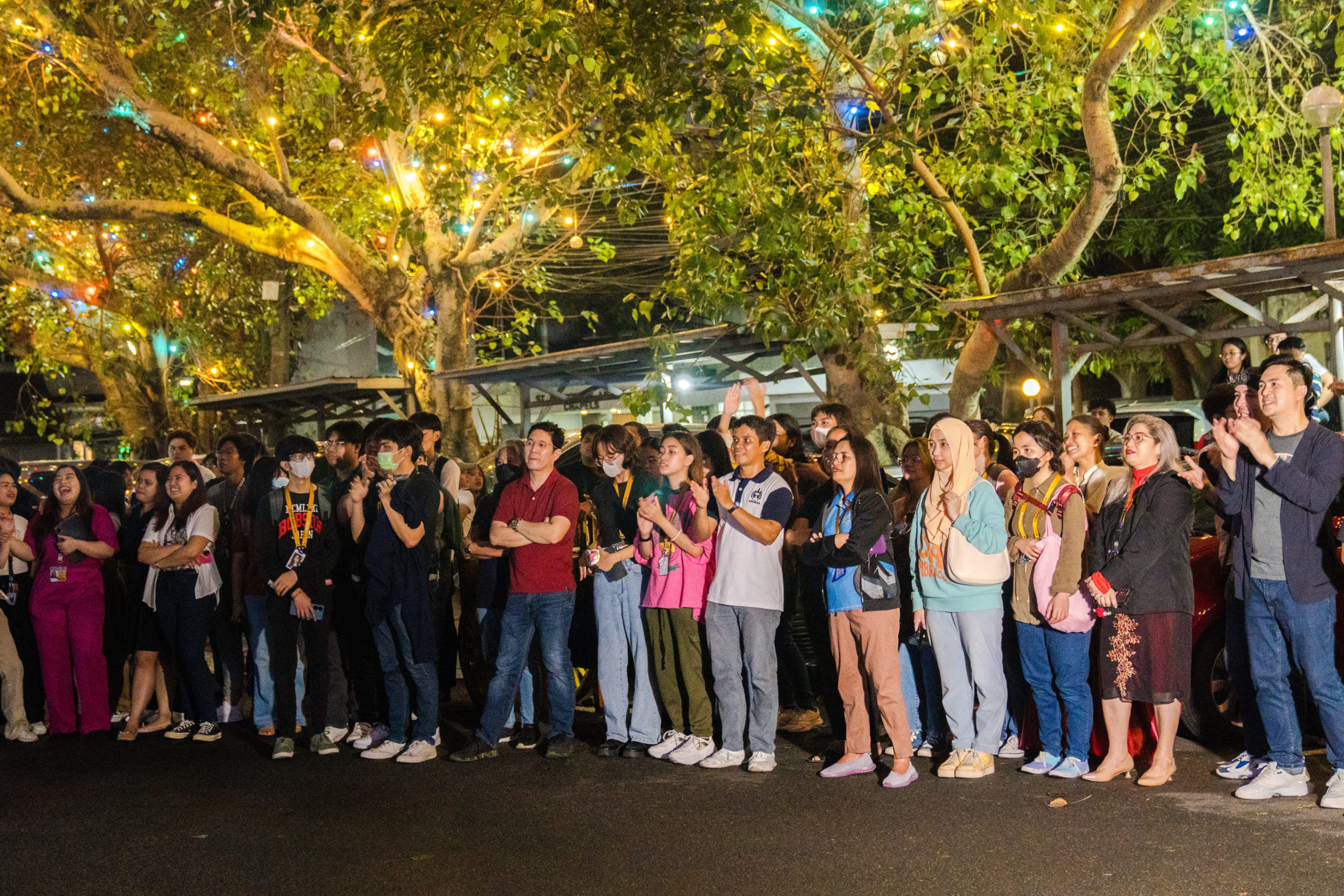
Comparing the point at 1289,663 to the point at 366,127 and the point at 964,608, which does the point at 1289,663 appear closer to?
the point at 964,608

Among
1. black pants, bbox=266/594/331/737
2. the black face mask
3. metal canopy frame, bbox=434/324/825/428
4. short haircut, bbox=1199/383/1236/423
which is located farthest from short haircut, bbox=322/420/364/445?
metal canopy frame, bbox=434/324/825/428

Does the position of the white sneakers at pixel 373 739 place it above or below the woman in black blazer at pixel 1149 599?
below

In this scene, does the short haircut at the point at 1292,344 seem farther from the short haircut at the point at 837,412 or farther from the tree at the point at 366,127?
the tree at the point at 366,127

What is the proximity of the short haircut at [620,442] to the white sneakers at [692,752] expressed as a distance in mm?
1647

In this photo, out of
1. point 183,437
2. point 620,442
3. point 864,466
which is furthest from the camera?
point 183,437

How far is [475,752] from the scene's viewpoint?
6859 mm

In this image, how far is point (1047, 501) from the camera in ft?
20.4

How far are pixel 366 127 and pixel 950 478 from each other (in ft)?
19.5

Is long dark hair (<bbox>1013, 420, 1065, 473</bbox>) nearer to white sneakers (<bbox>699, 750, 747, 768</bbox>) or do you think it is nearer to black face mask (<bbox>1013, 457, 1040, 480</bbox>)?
black face mask (<bbox>1013, 457, 1040, 480</bbox>)

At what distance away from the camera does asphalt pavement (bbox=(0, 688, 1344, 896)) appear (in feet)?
15.8

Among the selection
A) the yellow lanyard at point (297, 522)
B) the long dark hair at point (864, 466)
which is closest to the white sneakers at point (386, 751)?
the yellow lanyard at point (297, 522)

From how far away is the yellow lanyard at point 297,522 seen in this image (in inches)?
278

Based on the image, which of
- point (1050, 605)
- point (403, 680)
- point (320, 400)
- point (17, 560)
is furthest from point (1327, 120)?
point (320, 400)

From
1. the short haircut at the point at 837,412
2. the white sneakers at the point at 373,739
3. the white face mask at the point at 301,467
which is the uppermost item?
the short haircut at the point at 837,412
